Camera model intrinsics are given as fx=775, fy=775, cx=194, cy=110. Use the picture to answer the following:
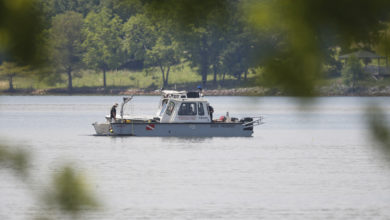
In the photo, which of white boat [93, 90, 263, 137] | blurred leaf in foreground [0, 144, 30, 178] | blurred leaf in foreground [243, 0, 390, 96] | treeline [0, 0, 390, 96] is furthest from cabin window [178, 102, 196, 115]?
blurred leaf in foreground [243, 0, 390, 96]

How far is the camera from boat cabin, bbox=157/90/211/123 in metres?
44.8

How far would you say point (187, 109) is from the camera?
45156mm

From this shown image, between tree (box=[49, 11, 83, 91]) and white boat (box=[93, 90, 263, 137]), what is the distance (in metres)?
40.3

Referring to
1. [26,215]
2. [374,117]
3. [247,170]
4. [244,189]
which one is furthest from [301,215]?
[374,117]

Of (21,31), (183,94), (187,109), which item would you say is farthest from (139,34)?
(183,94)

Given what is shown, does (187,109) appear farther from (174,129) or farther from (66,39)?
(66,39)

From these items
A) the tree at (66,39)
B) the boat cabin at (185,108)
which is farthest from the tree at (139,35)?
the boat cabin at (185,108)

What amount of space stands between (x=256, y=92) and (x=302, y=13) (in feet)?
1.13

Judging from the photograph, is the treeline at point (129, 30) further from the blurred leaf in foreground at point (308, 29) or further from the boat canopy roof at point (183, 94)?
the boat canopy roof at point (183, 94)

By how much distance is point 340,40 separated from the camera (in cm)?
263

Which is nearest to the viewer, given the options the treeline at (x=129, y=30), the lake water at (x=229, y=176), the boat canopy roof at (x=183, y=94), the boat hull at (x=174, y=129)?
the treeline at (x=129, y=30)

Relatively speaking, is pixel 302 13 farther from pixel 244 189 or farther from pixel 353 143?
pixel 353 143

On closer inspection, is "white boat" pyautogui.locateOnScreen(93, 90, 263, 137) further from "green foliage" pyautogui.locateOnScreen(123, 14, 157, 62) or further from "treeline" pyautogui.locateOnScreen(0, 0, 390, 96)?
"treeline" pyautogui.locateOnScreen(0, 0, 390, 96)

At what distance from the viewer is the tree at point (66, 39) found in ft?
10.7
